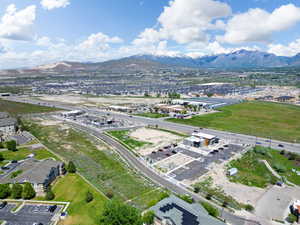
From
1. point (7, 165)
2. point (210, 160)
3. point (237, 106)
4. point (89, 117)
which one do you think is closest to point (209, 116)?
point (237, 106)

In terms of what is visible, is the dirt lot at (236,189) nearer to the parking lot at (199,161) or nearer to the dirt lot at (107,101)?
the parking lot at (199,161)

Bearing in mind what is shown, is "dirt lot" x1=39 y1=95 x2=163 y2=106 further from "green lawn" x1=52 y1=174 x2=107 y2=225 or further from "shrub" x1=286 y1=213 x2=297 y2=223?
"shrub" x1=286 y1=213 x2=297 y2=223

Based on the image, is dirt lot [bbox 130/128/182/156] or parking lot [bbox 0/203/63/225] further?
dirt lot [bbox 130/128/182/156]

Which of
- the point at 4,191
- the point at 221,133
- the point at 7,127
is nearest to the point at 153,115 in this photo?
the point at 221,133

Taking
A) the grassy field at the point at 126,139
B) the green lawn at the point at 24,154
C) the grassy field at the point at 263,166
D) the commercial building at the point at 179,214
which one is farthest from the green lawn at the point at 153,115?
the commercial building at the point at 179,214

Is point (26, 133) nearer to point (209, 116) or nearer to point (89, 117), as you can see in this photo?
point (89, 117)

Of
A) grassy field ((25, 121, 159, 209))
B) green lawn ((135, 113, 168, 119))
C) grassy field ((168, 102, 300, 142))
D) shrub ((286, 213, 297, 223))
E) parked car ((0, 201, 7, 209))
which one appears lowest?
shrub ((286, 213, 297, 223))

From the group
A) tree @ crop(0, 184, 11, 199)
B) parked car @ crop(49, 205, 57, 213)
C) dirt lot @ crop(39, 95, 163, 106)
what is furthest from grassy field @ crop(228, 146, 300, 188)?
dirt lot @ crop(39, 95, 163, 106)
